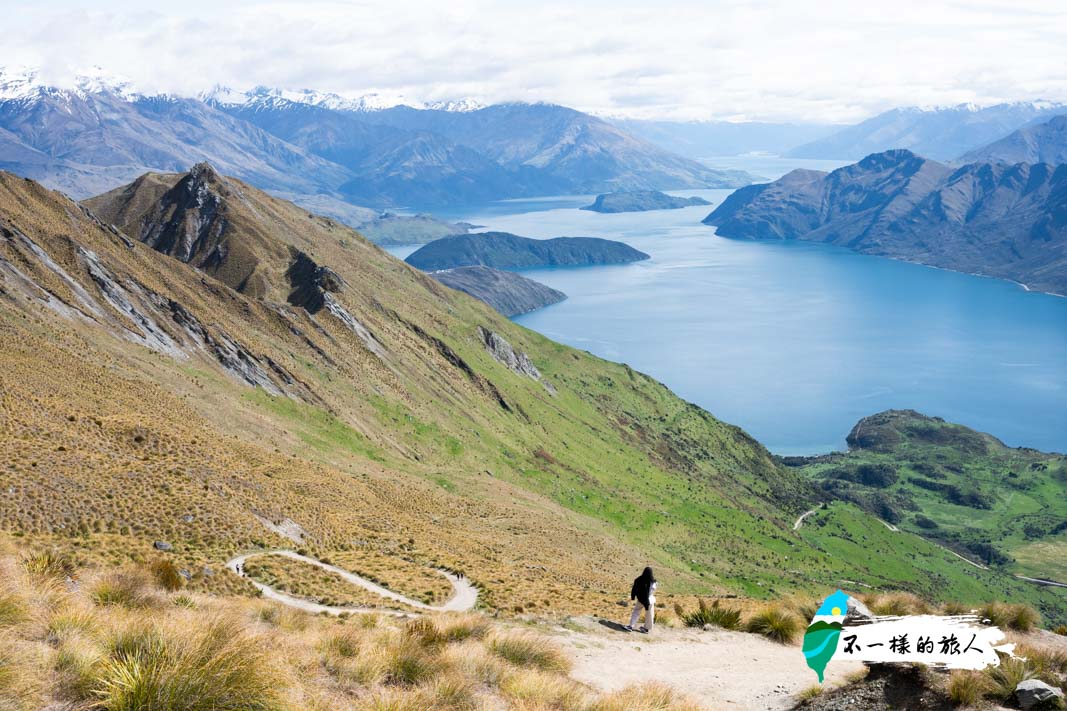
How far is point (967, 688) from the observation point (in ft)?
47.8

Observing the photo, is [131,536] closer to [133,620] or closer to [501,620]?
[501,620]

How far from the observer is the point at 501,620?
24.9m

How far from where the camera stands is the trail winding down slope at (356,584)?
27062 mm

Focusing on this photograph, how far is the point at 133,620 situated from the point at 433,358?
10165cm

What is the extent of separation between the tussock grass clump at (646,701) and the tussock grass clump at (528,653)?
2656mm

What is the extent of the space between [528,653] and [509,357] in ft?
426

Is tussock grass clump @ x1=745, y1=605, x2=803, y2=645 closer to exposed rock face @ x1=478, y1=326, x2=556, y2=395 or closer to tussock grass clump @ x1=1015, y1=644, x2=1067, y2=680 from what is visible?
tussock grass clump @ x1=1015, y1=644, x2=1067, y2=680

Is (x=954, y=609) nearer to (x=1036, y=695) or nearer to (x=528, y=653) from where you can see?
(x=1036, y=695)

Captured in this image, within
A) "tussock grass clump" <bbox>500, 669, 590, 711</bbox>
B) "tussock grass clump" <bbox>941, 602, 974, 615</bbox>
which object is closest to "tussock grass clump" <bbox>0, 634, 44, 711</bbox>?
"tussock grass clump" <bbox>500, 669, 590, 711</bbox>

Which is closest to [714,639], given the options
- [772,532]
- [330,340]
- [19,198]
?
[330,340]

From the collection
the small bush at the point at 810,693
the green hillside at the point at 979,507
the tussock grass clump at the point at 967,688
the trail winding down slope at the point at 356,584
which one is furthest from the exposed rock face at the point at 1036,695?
the green hillside at the point at 979,507

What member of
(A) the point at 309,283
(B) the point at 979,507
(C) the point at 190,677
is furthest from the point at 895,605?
(B) the point at 979,507

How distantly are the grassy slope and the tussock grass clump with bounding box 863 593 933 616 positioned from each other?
10.1 metres

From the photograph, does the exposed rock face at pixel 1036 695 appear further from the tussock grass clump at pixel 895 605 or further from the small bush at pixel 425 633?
the small bush at pixel 425 633
